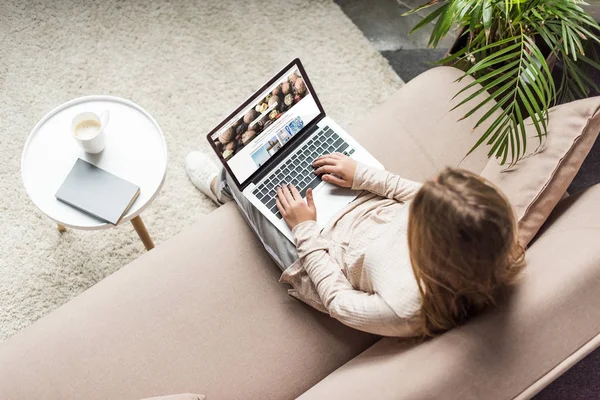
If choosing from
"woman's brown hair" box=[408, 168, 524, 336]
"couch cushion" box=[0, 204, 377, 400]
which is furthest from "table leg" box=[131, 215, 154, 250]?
"woman's brown hair" box=[408, 168, 524, 336]

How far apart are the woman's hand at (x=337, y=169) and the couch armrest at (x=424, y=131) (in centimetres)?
14

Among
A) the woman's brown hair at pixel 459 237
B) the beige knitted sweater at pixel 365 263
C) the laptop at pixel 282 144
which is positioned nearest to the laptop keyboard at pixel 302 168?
the laptop at pixel 282 144

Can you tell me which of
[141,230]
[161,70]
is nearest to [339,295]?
[141,230]

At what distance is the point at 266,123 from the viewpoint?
1437 millimetres

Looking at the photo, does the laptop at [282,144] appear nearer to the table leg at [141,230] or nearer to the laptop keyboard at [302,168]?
the laptop keyboard at [302,168]

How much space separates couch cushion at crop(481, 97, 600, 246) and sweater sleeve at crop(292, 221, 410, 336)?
0.35 metres

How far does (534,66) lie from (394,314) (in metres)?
0.69

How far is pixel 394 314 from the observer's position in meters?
1.09

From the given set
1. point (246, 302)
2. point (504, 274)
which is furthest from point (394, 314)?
point (246, 302)

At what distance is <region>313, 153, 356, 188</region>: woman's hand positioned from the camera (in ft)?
4.70

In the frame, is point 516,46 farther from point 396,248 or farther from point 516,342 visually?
point 516,342

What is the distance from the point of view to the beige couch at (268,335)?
1033 millimetres

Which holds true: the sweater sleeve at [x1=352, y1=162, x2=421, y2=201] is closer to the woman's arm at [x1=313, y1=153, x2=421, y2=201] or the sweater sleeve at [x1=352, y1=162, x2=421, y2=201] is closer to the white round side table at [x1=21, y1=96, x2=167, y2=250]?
the woman's arm at [x1=313, y1=153, x2=421, y2=201]

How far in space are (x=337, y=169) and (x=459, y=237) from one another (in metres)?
0.59
